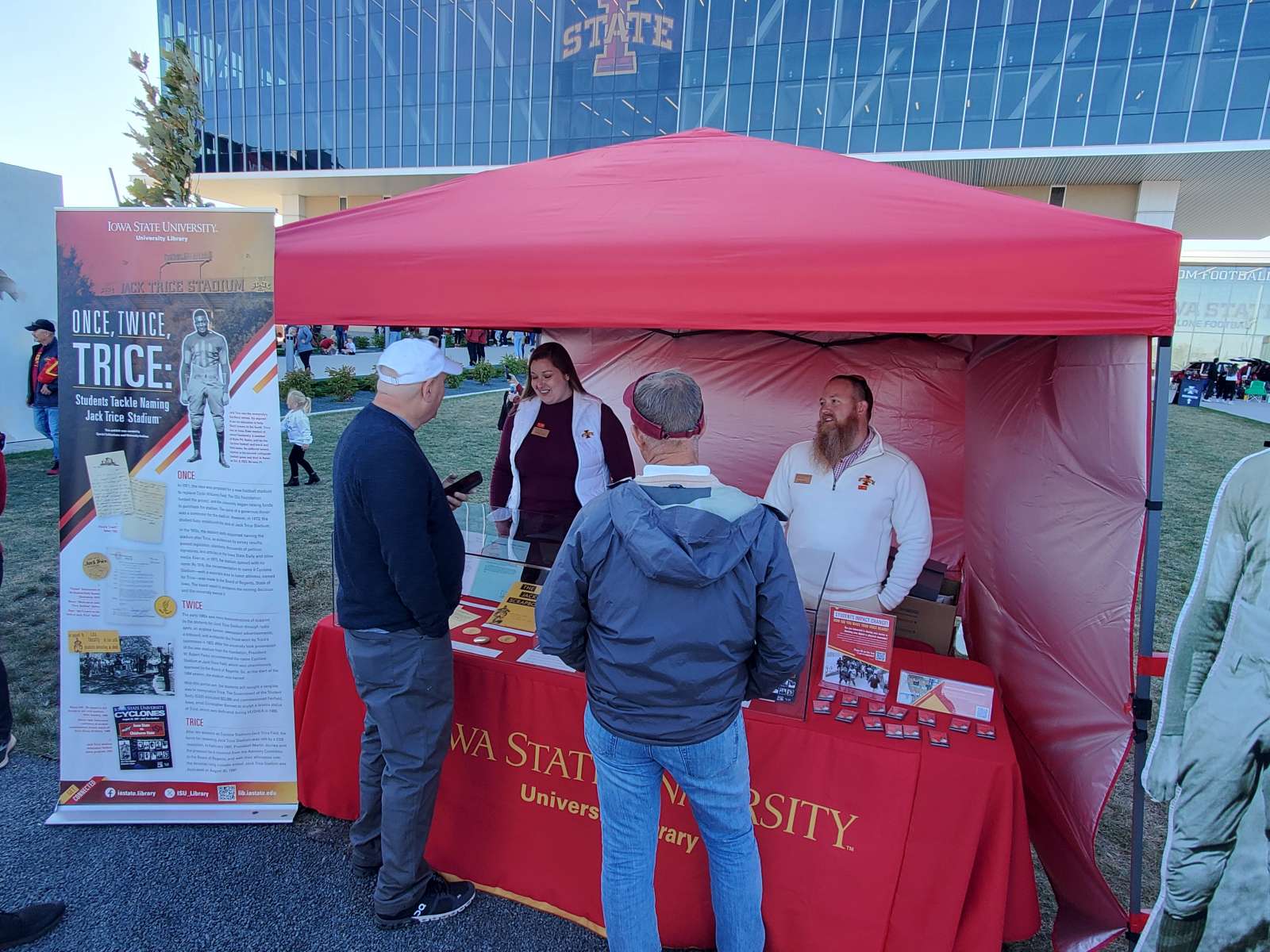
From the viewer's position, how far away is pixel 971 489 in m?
3.93

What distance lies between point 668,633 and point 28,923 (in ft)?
6.83

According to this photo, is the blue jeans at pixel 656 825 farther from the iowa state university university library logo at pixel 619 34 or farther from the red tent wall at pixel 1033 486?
the iowa state university university library logo at pixel 619 34

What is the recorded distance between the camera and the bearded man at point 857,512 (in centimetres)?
256

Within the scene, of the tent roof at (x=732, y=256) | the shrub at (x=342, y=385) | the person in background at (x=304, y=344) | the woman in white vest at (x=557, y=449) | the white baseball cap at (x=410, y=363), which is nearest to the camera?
the tent roof at (x=732, y=256)

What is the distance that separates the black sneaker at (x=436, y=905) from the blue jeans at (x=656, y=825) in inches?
26.6

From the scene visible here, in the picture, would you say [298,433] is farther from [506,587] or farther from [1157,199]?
[1157,199]

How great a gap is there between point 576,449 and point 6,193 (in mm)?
9444

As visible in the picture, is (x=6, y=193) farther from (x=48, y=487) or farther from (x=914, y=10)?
(x=914, y=10)

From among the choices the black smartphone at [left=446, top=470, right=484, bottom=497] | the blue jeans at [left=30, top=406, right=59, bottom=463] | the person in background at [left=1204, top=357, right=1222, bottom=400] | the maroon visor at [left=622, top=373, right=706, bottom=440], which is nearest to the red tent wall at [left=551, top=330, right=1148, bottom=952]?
the maroon visor at [left=622, top=373, right=706, bottom=440]

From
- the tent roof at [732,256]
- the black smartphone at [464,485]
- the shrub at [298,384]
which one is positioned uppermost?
the tent roof at [732,256]

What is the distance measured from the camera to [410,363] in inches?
72.6

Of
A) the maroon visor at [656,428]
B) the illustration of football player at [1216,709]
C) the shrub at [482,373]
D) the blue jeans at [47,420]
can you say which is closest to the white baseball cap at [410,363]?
the maroon visor at [656,428]

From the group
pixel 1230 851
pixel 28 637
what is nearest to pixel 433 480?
pixel 1230 851

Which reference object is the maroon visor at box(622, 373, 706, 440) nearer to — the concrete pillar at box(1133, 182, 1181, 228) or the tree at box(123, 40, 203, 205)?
the tree at box(123, 40, 203, 205)
